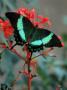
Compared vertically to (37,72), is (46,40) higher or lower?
higher

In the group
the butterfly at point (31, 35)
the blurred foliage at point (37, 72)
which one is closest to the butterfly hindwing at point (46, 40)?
the butterfly at point (31, 35)

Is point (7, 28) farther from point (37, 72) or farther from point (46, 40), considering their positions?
point (37, 72)

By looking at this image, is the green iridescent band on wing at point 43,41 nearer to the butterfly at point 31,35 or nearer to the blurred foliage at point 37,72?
the butterfly at point 31,35

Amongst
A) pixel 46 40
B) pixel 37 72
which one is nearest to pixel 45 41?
pixel 46 40

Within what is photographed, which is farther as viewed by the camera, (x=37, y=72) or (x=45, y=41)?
(x=37, y=72)

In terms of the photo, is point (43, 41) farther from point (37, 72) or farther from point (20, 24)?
point (37, 72)
